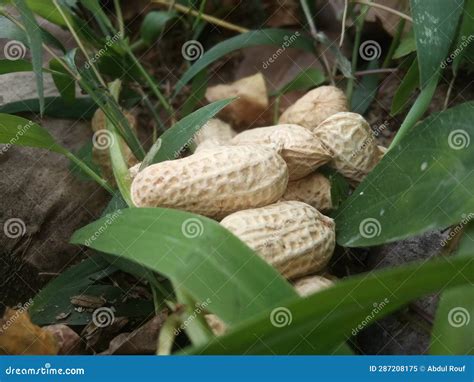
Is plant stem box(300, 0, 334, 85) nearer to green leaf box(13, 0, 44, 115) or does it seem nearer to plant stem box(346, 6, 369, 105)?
plant stem box(346, 6, 369, 105)

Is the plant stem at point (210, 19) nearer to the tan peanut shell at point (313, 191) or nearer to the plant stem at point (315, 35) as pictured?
the plant stem at point (315, 35)

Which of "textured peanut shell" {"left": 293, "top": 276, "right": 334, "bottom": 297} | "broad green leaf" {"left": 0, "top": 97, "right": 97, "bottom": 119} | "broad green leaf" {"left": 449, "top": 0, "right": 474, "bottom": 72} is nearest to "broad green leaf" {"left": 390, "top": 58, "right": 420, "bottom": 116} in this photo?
"broad green leaf" {"left": 449, "top": 0, "right": 474, "bottom": 72}

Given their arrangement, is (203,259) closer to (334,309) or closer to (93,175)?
(334,309)

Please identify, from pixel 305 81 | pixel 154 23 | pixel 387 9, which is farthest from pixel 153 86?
pixel 387 9

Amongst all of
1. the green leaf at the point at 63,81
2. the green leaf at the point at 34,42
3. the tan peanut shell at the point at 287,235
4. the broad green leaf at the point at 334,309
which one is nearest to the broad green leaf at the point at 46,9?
the green leaf at the point at 63,81

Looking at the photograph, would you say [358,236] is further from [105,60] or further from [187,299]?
[105,60]

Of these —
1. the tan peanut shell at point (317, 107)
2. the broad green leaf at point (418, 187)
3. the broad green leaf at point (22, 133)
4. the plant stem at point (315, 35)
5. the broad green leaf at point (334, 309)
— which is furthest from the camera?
the plant stem at point (315, 35)
